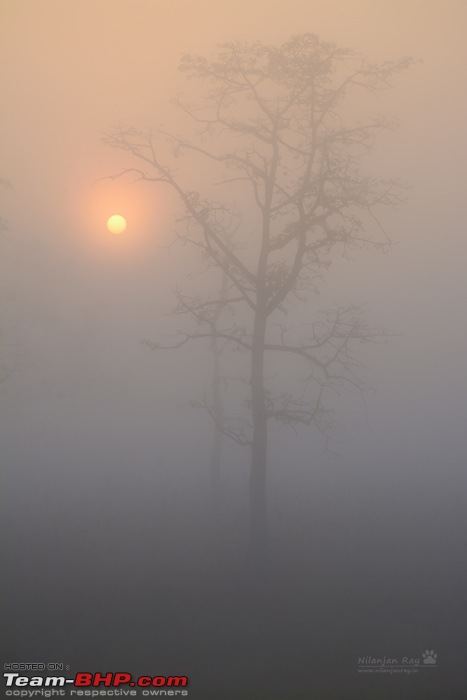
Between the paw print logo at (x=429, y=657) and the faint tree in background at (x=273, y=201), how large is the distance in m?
0.64

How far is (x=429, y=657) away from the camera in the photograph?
239 centimetres

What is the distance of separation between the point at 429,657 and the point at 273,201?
1602 millimetres

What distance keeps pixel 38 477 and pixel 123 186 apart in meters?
0.99

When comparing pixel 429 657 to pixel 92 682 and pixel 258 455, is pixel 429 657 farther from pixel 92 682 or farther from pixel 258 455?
pixel 92 682

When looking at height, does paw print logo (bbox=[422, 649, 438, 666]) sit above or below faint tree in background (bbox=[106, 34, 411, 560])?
below

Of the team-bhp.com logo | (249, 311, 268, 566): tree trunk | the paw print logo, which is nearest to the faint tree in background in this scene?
(249, 311, 268, 566): tree trunk

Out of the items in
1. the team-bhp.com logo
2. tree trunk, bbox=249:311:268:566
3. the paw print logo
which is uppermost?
tree trunk, bbox=249:311:268:566

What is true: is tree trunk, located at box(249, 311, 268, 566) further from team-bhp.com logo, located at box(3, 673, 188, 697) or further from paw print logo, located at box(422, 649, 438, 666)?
paw print logo, located at box(422, 649, 438, 666)

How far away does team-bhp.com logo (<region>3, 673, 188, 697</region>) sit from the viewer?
2311 mm

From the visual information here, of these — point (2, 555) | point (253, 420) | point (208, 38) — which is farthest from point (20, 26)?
point (2, 555)

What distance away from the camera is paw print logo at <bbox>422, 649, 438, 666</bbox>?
2.39 metres

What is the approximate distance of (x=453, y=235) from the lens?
2.43m

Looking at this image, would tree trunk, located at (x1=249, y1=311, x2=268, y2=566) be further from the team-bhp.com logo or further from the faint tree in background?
the team-bhp.com logo

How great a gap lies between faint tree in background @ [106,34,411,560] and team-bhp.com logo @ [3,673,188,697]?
493 mm
